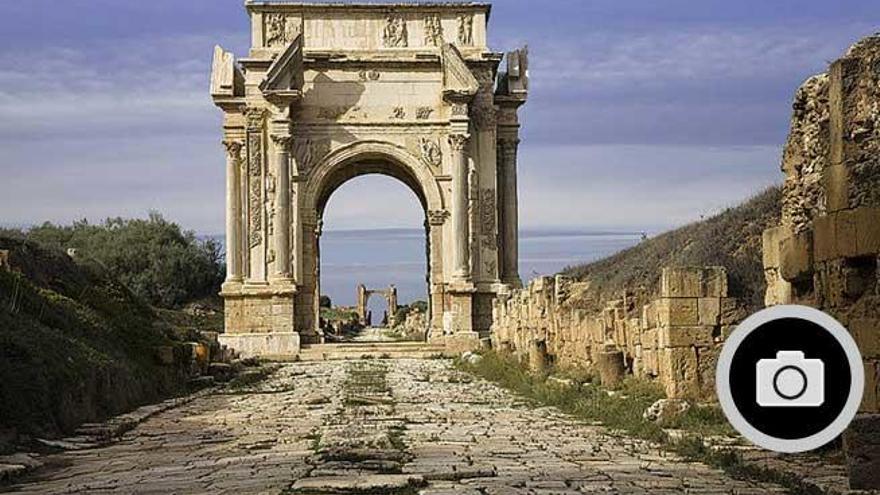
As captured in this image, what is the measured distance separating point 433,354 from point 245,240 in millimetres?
7258

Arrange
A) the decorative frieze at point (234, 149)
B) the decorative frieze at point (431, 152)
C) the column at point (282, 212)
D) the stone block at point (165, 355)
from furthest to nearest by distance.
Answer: the decorative frieze at point (234, 149), the decorative frieze at point (431, 152), the column at point (282, 212), the stone block at point (165, 355)

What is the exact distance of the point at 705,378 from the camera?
1214cm

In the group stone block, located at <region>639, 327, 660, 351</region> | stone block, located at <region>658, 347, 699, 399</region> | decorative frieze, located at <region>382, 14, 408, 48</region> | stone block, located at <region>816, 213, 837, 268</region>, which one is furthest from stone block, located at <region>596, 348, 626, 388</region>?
decorative frieze, located at <region>382, 14, 408, 48</region>

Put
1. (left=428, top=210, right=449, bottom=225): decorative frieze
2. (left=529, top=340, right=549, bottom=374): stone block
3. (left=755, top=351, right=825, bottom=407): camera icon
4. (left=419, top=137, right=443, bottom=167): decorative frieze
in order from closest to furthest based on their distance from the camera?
(left=755, top=351, right=825, bottom=407): camera icon < (left=529, top=340, right=549, bottom=374): stone block < (left=428, top=210, right=449, bottom=225): decorative frieze < (left=419, top=137, right=443, bottom=167): decorative frieze

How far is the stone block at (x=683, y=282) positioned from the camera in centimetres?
1226

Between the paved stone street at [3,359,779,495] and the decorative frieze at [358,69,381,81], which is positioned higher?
the decorative frieze at [358,69,381,81]

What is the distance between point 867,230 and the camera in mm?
7555

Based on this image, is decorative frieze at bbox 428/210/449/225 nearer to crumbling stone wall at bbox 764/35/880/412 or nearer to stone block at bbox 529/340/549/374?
stone block at bbox 529/340/549/374

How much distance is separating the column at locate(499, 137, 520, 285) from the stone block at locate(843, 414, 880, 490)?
28.7m

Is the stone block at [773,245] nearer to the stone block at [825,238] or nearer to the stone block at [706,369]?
the stone block at [706,369]

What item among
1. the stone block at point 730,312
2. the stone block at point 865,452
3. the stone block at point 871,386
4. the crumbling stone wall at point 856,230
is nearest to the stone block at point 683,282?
the stone block at point 730,312

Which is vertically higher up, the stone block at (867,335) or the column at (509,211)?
the column at (509,211)

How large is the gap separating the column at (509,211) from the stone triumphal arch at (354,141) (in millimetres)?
600

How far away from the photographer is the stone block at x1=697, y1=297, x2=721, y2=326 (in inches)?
483
